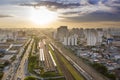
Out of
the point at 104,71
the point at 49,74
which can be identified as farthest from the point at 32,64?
the point at 104,71

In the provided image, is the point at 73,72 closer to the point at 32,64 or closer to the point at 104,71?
the point at 104,71

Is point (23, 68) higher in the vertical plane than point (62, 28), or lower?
lower

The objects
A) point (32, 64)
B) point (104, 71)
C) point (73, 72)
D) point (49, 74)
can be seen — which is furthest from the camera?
point (32, 64)

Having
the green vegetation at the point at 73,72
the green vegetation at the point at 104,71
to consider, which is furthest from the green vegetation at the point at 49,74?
the green vegetation at the point at 104,71

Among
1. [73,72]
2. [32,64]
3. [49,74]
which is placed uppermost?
[32,64]

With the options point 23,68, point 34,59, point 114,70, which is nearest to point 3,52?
point 34,59

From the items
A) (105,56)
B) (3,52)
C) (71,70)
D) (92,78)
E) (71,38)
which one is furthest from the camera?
(71,38)

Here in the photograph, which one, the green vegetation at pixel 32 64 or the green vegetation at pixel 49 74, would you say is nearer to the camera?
the green vegetation at pixel 49 74

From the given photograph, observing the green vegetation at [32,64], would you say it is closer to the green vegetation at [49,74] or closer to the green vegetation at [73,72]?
the green vegetation at [49,74]

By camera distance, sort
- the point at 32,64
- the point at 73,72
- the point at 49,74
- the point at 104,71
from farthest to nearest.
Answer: the point at 32,64, the point at 73,72, the point at 104,71, the point at 49,74

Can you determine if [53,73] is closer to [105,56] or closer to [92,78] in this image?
[92,78]

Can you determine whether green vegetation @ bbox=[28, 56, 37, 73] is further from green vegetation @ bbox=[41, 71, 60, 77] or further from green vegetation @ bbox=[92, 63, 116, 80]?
green vegetation @ bbox=[92, 63, 116, 80]
